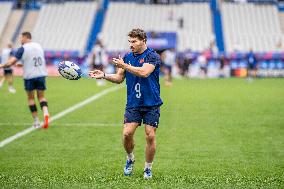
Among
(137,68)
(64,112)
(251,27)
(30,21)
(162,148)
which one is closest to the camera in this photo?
(137,68)

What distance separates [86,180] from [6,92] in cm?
1976

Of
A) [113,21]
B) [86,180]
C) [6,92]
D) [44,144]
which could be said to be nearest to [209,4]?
[113,21]

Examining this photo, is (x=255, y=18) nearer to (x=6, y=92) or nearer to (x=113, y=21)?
(x=113, y=21)

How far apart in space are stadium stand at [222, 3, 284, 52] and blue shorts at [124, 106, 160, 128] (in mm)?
43475

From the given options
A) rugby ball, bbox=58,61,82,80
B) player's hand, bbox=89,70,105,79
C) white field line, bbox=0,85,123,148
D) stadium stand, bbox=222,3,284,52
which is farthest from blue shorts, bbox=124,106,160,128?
stadium stand, bbox=222,3,284,52

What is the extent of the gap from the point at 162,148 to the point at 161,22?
44.2m

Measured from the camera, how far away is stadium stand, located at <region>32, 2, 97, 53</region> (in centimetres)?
5553

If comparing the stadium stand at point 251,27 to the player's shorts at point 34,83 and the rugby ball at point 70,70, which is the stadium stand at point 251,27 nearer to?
the player's shorts at point 34,83

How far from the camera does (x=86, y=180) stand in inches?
366

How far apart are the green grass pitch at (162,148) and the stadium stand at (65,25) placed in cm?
3309

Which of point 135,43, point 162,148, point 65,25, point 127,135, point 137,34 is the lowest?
point 162,148

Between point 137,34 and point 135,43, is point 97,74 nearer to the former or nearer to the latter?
point 135,43

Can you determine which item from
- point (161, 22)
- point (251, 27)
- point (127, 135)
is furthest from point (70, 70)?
point (251, 27)

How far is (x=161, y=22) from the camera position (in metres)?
56.6
